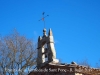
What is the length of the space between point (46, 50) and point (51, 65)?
6.69 feet

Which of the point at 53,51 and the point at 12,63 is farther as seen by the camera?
the point at 12,63

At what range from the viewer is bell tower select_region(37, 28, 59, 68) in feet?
57.4

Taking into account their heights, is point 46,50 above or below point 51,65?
above

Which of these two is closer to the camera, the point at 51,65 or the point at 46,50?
the point at 51,65

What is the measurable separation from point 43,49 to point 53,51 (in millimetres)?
1683

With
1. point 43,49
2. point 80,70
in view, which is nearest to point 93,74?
point 80,70

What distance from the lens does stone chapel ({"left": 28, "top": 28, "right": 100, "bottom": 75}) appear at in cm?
1572

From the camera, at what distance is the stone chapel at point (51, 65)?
15719 mm

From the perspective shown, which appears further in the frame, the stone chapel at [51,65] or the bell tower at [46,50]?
the bell tower at [46,50]

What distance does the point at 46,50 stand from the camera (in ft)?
61.0

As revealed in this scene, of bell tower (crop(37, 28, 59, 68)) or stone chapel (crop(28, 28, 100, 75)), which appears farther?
bell tower (crop(37, 28, 59, 68))

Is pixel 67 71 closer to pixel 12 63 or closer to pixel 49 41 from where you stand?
pixel 49 41

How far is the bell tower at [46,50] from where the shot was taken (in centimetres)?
1750

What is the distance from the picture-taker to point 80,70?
15.6 m
